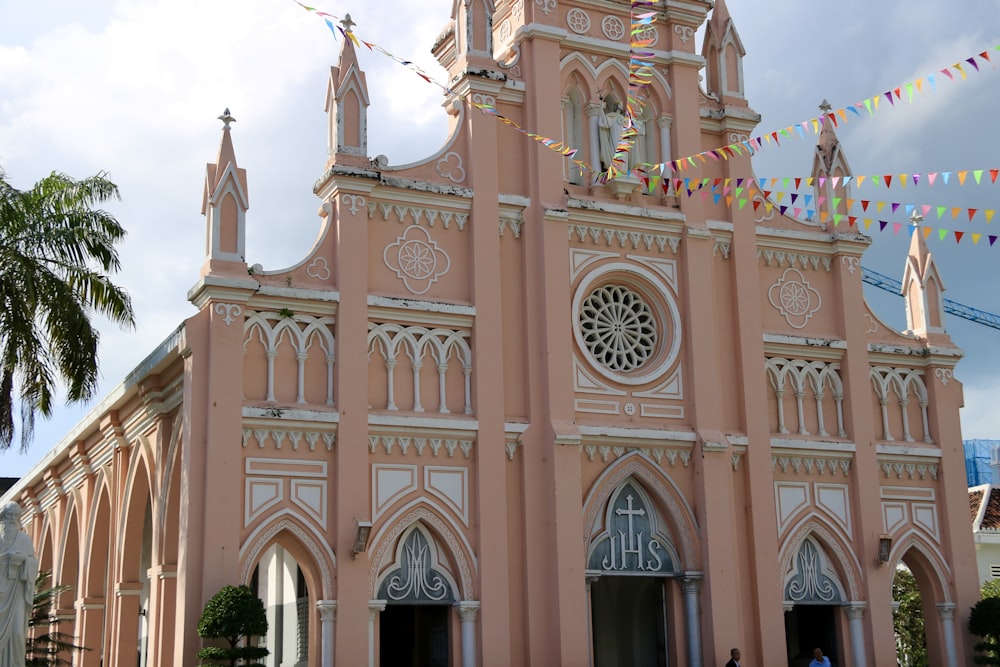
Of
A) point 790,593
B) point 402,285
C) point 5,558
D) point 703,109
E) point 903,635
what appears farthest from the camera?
point 903,635

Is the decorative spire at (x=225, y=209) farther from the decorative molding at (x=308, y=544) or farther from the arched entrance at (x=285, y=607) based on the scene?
the arched entrance at (x=285, y=607)

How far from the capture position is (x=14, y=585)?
1769 centimetres

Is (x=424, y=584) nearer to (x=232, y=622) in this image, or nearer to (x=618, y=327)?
(x=232, y=622)

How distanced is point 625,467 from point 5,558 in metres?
10.6

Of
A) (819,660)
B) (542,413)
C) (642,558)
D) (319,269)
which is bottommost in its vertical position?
(819,660)

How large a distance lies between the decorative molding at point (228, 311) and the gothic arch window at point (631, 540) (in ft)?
23.3

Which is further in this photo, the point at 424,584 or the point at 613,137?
the point at 613,137

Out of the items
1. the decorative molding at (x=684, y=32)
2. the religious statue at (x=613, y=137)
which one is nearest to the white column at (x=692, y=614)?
the religious statue at (x=613, y=137)

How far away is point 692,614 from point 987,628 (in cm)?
570

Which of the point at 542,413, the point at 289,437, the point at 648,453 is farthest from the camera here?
the point at 648,453

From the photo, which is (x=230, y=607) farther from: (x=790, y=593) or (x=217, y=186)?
(x=790, y=593)

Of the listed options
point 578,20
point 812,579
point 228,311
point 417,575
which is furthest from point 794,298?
point 228,311

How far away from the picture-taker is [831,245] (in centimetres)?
2702

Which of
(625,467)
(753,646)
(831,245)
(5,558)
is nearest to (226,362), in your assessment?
(5,558)
